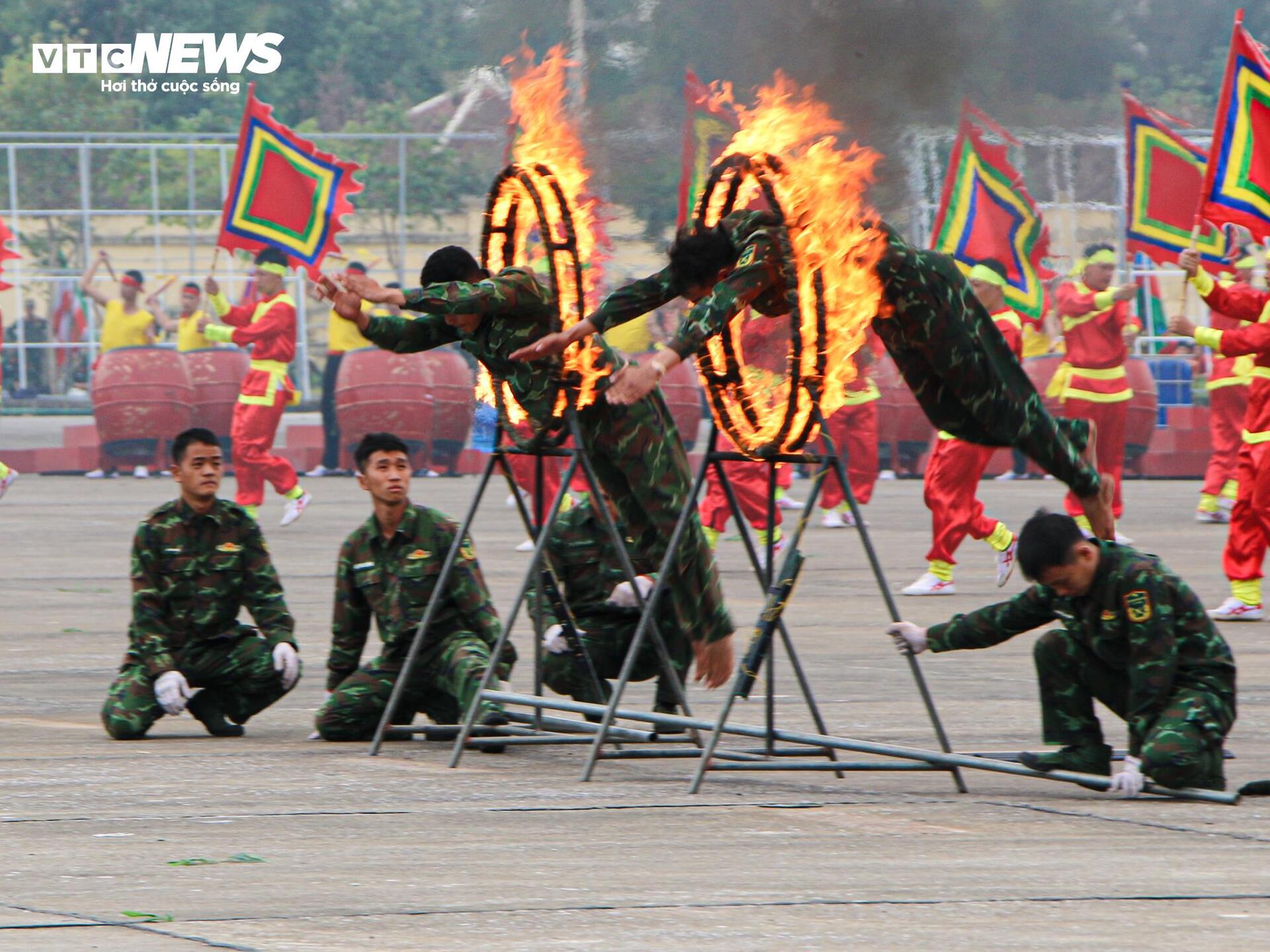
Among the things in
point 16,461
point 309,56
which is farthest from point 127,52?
point 16,461

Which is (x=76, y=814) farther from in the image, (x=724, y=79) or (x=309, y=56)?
(x=309, y=56)

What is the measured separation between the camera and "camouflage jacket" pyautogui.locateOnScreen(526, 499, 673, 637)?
813cm

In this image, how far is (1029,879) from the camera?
5266 mm

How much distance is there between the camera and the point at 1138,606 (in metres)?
6.31

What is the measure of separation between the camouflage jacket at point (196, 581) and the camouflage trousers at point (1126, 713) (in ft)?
8.69

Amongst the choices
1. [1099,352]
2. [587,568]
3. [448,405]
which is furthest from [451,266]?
[448,405]

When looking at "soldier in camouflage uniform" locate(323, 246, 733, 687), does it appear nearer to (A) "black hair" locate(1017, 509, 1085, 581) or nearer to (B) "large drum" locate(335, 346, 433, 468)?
(A) "black hair" locate(1017, 509, 1085, 581)

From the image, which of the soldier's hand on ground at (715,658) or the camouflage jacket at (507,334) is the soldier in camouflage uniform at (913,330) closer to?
the camouflage jacket at (507,334)

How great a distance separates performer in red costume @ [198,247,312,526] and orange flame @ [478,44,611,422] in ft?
30.8

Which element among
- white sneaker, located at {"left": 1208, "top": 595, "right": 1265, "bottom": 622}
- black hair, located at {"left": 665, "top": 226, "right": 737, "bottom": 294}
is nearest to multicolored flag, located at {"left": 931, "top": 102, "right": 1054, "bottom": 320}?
white sneaker, located at {"left": 1208, "top": 595, "right": 1265, "bottom": 622}

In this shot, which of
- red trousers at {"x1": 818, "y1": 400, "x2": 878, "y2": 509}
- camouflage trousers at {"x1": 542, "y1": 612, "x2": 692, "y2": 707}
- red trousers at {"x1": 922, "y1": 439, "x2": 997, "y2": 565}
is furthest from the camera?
red trousers at {"x1": 818, "y1": 400, "x2": 878, "y2": 509}

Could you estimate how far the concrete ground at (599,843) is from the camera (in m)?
4.76

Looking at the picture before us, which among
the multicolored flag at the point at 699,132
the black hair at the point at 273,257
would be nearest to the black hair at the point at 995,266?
the multicolored flag at the point at 699,132

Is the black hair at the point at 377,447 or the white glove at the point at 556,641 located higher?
the black hair at the point at 377,447
